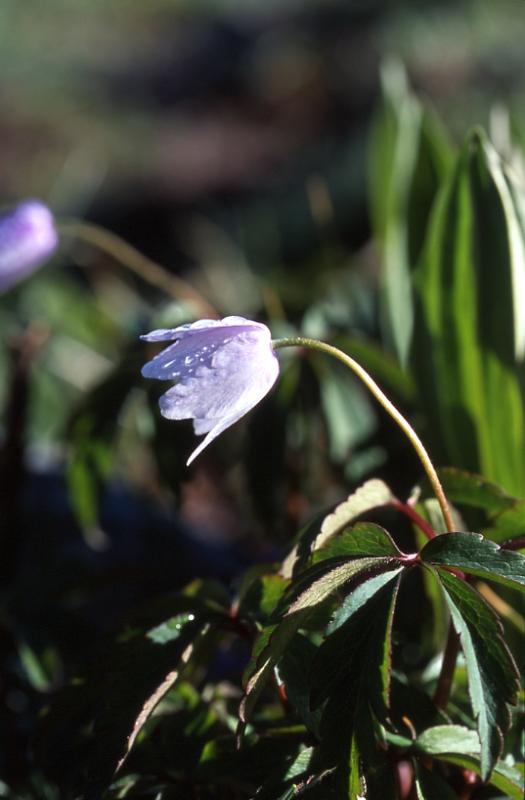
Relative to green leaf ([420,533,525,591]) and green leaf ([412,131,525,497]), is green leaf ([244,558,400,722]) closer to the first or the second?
green leaf ([420,533,525,591])

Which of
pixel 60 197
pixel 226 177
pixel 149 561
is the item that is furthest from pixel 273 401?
pixel 226 177

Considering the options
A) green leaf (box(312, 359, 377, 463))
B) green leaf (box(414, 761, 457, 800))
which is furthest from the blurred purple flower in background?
green leaf (box(414, 761, 457, 800))

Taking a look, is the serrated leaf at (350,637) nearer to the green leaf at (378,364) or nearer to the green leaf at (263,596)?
the green leaf at (263,596)

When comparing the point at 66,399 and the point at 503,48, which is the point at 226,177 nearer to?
the point at 503,48

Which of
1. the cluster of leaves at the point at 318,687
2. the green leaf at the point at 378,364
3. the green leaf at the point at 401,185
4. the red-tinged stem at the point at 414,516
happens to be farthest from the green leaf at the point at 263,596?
the green leaf at the point at 401,185

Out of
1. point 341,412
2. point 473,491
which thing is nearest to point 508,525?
point 473,491

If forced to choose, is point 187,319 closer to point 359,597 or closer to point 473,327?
point 473,327
